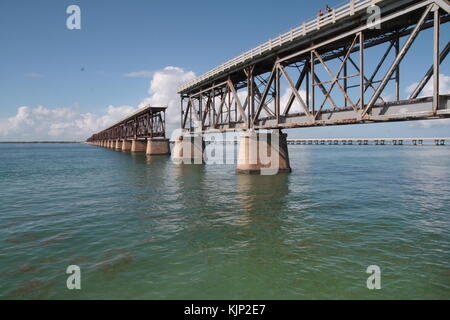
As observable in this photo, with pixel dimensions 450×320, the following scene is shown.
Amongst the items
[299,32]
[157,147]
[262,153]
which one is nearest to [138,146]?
[157,147]

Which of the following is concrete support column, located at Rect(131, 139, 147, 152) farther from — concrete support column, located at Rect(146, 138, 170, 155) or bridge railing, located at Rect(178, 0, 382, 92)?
bridge railing, located at Rect(178, 0, 382, 92)

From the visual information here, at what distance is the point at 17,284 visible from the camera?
7.83m

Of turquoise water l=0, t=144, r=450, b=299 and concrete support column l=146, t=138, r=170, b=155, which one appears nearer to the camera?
turquoise water l=0, t=144, r=450, b=299

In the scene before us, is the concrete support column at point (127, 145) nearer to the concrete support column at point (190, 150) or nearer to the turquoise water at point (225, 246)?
the concrete support column at point (190, 150)

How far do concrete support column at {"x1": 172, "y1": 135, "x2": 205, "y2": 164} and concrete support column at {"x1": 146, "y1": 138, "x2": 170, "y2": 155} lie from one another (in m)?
24.4

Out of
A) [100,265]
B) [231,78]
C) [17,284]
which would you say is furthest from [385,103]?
[231,78]

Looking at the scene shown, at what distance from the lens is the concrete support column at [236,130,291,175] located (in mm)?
31719

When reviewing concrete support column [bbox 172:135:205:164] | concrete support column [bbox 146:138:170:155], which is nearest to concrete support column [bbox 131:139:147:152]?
concrete support column [bbox 146:138:170:155]

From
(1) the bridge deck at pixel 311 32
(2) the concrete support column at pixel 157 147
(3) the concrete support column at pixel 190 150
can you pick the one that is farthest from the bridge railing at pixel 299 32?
(2) the concrete support column at pixel 157 147

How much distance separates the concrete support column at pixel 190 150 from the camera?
55.6 meters

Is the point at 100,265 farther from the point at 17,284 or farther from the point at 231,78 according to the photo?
the point at 231,78

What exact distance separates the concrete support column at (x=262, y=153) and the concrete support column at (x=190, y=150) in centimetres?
2381

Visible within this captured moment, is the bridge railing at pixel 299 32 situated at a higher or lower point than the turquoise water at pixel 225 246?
higher
